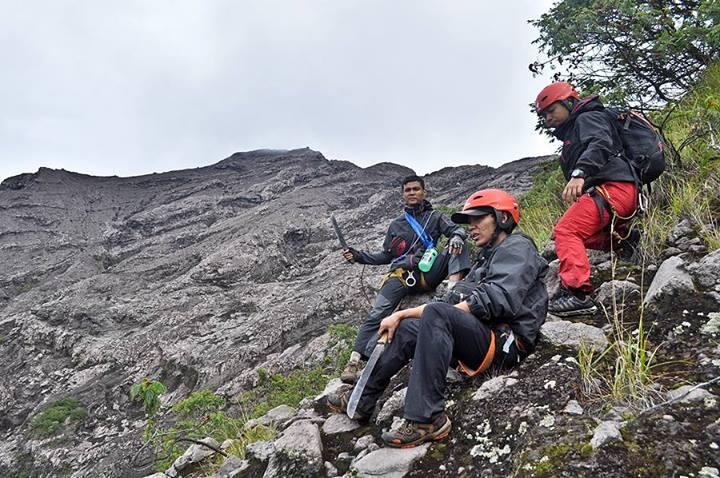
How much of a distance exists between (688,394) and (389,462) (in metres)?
1.98

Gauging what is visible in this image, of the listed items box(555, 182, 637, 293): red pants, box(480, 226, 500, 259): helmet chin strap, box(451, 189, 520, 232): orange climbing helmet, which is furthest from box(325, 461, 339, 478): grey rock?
box(555, 182, 637, 293): red pants

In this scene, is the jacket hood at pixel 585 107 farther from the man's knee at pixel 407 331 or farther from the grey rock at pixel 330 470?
the grey rock at pixel 330 470

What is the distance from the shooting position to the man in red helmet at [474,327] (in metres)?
3.34

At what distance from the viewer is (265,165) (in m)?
30.2

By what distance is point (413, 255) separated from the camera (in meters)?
7.33

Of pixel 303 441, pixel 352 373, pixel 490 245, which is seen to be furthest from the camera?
pixel 352 373

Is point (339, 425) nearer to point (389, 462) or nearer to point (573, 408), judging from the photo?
point (389, 462)

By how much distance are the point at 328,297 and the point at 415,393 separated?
10.2 meters

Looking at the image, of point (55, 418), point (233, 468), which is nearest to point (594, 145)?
point (233, 468)

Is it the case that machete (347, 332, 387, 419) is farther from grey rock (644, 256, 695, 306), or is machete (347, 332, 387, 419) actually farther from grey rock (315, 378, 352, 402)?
grey rock (644, 256, 695, 306)

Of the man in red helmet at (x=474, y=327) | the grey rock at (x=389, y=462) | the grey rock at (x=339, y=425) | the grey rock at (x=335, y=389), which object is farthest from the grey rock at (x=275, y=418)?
the grey rock at (x=389, y=462)

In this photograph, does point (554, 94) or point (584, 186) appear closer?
point (584, 186)

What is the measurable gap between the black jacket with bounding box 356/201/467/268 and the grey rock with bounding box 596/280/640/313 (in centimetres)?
269

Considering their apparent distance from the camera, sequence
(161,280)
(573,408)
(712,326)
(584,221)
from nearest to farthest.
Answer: (573,408)
(712,326)
(584,221)
(161,280)
